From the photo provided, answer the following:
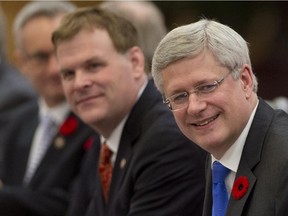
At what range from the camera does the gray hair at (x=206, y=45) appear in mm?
2865

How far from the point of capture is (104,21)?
12.6 ft

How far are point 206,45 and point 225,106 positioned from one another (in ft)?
0.69

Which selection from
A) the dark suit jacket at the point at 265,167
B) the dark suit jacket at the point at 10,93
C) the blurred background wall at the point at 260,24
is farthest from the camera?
the blurred background wall at the point at 260,24

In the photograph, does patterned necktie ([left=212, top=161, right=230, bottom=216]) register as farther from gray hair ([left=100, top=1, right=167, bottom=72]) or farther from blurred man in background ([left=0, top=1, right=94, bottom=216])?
blurred man in background ([left=0, top=1, right=94, bottom=216])

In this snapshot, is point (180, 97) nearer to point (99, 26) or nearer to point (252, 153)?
point (252, 153)

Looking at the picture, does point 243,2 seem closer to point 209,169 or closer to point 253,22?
point 253,22

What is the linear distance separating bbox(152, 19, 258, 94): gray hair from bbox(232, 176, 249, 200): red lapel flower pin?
1.10ft

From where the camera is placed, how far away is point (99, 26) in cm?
380

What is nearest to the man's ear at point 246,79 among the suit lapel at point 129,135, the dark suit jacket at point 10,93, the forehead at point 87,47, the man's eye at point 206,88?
the man's eye at point 206,88

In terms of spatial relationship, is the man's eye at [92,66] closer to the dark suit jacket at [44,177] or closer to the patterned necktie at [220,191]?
the dark suit jacket at [44,177]

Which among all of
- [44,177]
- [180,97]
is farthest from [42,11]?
[180,97]

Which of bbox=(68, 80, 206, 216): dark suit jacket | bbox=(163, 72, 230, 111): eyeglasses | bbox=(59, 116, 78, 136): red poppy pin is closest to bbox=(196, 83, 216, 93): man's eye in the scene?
bbox=(163, 72, 230, 111): eyeglasses

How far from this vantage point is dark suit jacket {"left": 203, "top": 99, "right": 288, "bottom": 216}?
2734 millimetres

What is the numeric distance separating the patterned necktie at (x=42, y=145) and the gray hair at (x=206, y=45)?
6.30 feet
